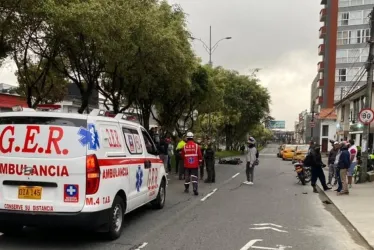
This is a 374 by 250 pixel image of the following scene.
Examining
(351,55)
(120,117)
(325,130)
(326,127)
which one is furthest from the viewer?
(325,130)

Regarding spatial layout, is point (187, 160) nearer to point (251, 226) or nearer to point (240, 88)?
point (251, 226)

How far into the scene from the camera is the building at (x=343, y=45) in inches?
2758

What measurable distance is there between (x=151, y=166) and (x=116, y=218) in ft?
7.08

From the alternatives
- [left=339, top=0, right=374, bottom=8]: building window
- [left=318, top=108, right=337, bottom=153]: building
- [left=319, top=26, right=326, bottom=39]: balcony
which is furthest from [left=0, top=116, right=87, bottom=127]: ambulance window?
[left=319, top=26, right=326, bottom=39]: balcony

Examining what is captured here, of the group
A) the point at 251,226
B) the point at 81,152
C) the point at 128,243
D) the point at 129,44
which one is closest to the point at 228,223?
the point at 251,226

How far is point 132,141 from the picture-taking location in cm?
847

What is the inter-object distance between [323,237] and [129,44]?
33.1 feet

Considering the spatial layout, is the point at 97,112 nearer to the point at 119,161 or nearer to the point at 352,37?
the point at 119,161

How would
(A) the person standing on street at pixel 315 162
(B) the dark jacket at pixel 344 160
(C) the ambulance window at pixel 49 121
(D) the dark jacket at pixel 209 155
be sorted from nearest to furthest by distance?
(C) the ambulance window at pixel 49 121 → (B) the dark jacket at pixel 344 160 → (A) the person standing on street at pixel 315 162 → (D) the dark jacket at pixel 209 155

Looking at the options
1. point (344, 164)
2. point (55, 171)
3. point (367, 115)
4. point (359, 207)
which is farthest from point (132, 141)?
point (367, 115)

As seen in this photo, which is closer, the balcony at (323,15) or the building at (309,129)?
the building at (309,129)

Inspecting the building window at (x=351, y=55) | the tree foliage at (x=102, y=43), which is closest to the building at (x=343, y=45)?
the building window at (x=351, y=55)

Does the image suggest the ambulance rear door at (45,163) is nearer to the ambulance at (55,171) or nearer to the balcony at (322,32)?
the ambulance at (55,171)

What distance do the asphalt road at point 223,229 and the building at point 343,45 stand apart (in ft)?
202
